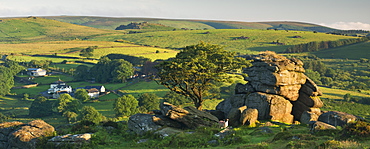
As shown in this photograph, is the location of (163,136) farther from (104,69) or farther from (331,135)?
(104,69)

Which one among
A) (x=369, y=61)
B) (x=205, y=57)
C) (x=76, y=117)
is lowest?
(x=76, y=117)

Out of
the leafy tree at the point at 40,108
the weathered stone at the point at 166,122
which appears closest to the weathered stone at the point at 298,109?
the weathered stone at the point at 166,122

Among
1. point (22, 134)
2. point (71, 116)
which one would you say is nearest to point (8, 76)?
point (71, 116)

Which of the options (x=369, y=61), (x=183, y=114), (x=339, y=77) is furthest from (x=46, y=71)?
(x=369, y=61)

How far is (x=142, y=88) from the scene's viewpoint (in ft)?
454

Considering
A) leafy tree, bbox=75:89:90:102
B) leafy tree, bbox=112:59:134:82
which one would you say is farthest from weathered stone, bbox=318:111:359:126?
leafy tree, bbox=112:59:134:82

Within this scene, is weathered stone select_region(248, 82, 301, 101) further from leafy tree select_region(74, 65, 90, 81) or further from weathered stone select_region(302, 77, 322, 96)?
leafy tree select_region(74, 65, 90, 81)

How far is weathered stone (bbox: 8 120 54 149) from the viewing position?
117ft

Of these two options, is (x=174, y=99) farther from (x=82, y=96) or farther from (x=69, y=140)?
(x=69, y=140)

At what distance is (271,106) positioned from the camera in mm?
45281

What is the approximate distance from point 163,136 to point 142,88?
341 feet

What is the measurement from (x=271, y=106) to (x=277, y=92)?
3067mm

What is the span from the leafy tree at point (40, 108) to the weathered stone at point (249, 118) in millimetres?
92276

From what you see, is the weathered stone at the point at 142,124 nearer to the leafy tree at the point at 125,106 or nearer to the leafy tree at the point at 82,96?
the leafy tree at the point at 125,106
